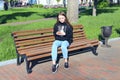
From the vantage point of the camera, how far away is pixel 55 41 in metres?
7.18

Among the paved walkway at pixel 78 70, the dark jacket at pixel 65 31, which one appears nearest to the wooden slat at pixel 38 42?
the dark jacket at pixel 65 31

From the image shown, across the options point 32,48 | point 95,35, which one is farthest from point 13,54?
point 95,35

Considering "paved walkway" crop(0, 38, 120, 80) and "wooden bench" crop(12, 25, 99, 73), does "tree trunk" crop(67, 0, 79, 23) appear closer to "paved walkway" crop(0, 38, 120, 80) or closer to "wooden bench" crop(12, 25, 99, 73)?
"wooden bench" crop(12, 25, 99, 73)

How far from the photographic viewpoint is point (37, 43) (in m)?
7.28

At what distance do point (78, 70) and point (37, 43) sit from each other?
4.56ft

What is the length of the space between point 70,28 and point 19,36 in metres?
1.40

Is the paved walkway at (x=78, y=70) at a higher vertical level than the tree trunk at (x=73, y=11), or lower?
lower

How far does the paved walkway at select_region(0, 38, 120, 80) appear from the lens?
6.25 meters

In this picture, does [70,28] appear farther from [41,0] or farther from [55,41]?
[41,0]

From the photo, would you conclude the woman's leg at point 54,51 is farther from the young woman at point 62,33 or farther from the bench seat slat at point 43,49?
the bench seat slat at point 43,49

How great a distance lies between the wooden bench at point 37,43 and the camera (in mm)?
6574

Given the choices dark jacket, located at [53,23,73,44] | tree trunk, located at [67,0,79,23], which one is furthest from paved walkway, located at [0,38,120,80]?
tree trunk, located at [67,0,79,23]

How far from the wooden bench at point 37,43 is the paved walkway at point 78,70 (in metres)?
0.28

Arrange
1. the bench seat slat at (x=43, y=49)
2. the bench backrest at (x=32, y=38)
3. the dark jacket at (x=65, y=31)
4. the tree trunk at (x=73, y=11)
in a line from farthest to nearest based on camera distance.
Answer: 1. the tree trunk at (x=73, y=11)
2. the dark jacket at (x=65, y=31)
3. the bench backrest at (x=32, y=38)
4. the bench seat slat at (x=43, y=49)
